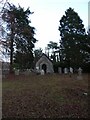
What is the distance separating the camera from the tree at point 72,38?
5478cm

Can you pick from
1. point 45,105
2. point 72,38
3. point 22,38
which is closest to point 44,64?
point 72,38

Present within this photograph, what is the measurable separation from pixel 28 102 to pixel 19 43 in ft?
116

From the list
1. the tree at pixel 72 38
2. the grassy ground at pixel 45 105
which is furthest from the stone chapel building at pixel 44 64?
the grassy ground at pixel 45 105

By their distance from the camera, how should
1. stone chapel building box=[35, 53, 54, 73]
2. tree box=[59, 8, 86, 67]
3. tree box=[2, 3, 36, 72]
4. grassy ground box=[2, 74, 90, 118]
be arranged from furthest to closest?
stone chapel building box=[35, 53, 54, 73] < tree box=[59, 8, 86, 67] < tree box=[2, 3, 36, 72] < grassy ground box=[2, 74, 90, 118]

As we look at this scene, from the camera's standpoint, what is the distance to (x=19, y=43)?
159 feet

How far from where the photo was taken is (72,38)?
5609 centimetres

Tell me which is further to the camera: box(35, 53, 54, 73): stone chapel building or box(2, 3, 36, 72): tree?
box(35, 53, 54, 73): stone chapel building

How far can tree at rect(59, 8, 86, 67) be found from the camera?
54781mm

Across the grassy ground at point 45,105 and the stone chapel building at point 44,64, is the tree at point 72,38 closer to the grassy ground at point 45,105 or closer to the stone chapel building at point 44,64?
the stone chapel building at point 44,64

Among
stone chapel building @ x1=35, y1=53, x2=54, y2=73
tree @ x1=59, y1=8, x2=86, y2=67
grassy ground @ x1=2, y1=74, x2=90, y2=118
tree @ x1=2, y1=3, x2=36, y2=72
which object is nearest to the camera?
grassy ground @ x1=2, y1=74, x2=90, y2=118

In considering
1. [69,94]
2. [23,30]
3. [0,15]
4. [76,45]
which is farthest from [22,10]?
[69,94]

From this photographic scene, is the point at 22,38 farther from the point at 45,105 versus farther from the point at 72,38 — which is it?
the point at 45,105

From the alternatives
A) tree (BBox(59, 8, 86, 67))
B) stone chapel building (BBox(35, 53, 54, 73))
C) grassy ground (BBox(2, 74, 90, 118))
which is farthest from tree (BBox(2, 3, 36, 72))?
grassy ground (BBox(2, 74, 90, 118))

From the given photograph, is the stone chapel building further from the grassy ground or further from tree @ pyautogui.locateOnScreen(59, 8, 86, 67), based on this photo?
the grassy ground
